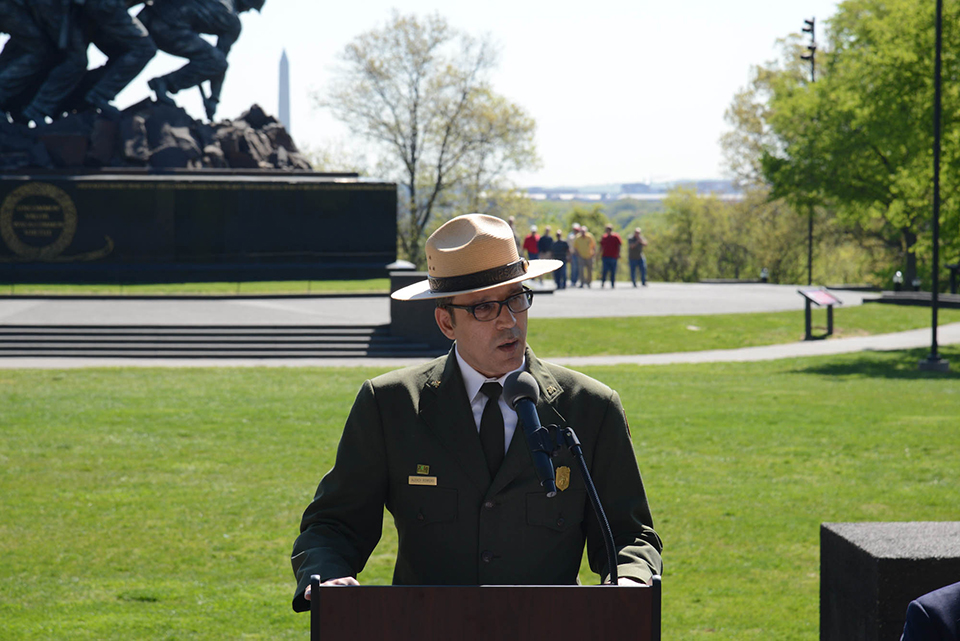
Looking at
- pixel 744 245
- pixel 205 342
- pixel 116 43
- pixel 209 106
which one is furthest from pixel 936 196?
pixel 744 245

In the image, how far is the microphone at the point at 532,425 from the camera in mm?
2393

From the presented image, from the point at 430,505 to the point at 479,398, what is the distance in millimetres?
319

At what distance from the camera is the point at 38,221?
34.8m

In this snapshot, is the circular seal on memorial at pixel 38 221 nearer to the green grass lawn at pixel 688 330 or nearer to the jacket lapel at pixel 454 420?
the green grass lawn at pixel 688 330

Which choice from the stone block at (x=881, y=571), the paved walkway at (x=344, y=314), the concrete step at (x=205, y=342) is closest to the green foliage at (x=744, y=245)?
the paved walkway at (x=344, y=314)

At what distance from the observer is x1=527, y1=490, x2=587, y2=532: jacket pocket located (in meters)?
2.93

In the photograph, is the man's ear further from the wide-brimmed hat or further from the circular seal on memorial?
the circular seal on memorial

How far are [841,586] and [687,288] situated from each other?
35.9 m

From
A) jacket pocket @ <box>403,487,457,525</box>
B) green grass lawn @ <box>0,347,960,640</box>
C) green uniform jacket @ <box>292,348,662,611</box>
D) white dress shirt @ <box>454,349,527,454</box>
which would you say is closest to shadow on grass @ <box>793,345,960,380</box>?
green grass lawn @ <box>0,347,960,640</box>

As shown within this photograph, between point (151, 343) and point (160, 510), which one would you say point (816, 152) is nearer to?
point (151, 343)

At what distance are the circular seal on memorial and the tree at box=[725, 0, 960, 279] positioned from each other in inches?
945

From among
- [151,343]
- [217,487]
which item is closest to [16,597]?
[217,487]

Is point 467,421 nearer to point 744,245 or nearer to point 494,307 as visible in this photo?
point 494,307

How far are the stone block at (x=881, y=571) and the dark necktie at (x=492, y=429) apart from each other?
199 cm
